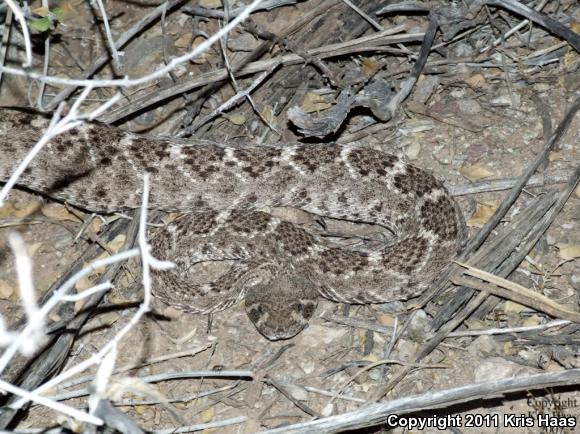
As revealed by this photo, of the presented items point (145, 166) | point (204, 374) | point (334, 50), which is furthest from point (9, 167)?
point (334, 50)

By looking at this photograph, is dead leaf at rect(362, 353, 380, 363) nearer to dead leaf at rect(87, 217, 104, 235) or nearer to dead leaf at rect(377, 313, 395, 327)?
dead leaf at rect(377, 313, 395, 327)

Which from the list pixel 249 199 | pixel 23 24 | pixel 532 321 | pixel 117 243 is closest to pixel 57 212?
pixel 117 243

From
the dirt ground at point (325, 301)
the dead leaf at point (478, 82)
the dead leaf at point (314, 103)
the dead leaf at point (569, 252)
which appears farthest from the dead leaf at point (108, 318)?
the dead leaf at point (478, 82)

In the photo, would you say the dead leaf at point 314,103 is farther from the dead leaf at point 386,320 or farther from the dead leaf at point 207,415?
the dead leaf at point 207,415

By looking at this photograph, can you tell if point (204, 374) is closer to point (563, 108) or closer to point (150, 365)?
point (150, 365)

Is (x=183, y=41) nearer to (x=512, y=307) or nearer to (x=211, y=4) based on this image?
(x=211, y=4)

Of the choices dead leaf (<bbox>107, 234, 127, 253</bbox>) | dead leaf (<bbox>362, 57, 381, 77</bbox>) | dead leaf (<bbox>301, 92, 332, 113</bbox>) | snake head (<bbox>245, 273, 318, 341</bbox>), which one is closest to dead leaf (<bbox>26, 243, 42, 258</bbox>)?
dead leaf (<bbox>107, 234, 127, 253</bbox>)
